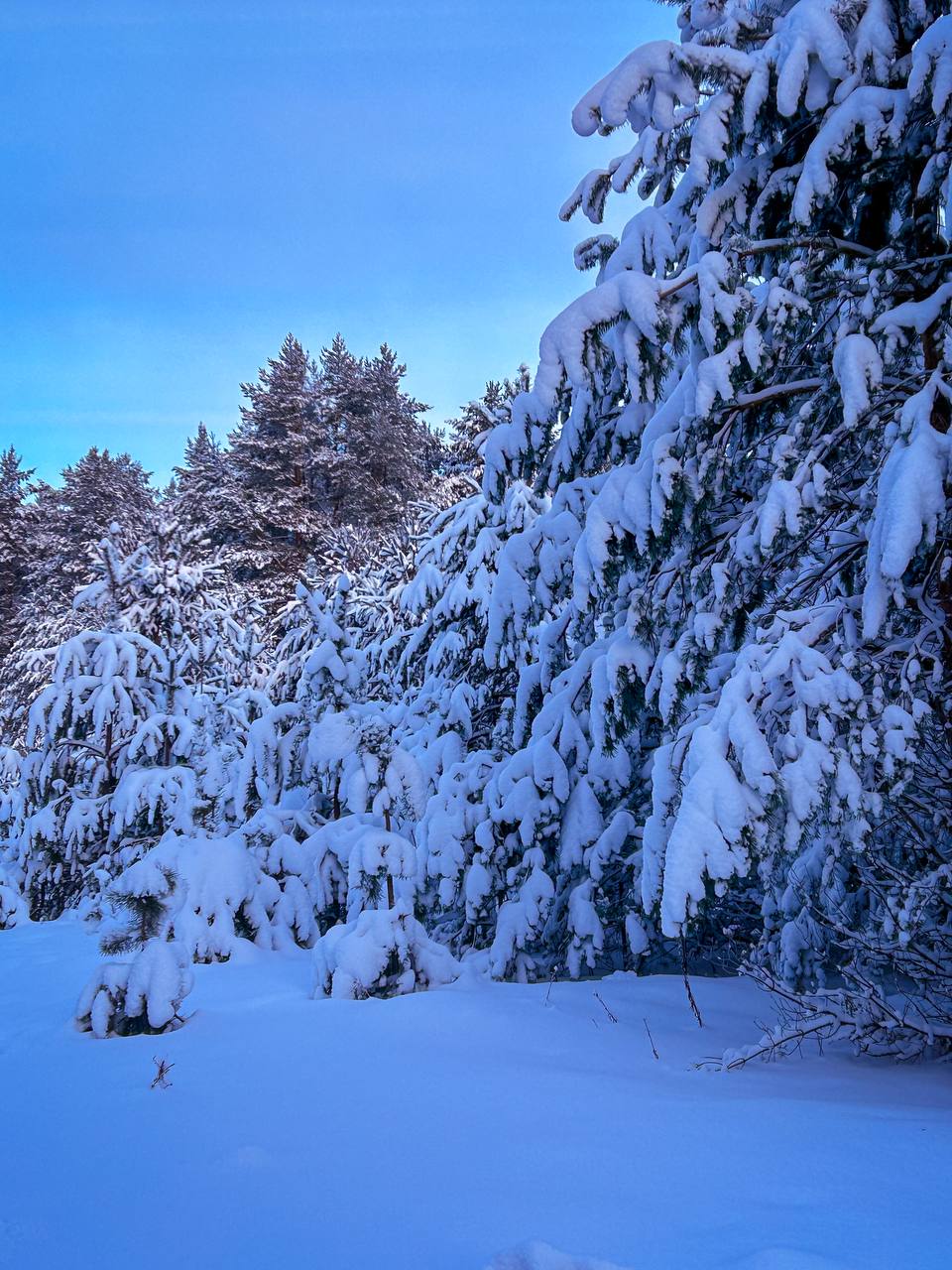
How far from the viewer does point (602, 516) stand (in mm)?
3777

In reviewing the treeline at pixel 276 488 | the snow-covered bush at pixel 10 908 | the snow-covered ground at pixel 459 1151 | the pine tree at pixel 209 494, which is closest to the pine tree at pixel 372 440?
the treeline at pixel 276 488

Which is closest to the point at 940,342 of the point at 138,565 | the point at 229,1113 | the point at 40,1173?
the point at 229,1113

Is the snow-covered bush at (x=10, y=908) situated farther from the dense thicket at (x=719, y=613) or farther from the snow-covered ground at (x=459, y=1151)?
the snow-covered ground at (x=459, y=1151)

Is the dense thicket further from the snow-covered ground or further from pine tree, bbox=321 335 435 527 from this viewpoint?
pine tree, bbox=321 335 435 527

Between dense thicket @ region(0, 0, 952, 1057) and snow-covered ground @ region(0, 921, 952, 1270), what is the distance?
0.53 meters

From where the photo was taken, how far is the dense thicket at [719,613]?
9.43 feet

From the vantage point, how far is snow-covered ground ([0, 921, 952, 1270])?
5.34 feet

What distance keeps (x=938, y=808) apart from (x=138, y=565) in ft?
34.5

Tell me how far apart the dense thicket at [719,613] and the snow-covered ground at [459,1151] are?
0.53 m

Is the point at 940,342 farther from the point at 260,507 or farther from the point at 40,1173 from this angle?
the point at 260,507

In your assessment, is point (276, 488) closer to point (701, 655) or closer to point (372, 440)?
point (372, 440)

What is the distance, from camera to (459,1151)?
2.13m

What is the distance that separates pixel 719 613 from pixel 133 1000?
3.34 metres

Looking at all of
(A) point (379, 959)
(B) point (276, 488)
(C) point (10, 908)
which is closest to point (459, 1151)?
(A) point (379, 959)
